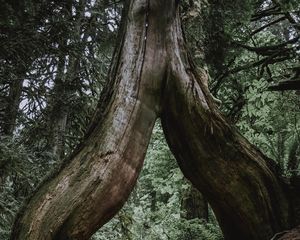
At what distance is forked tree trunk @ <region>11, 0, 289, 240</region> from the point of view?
10.6 ft

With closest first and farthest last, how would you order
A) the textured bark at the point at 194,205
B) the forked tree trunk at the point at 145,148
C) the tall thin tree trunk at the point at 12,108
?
the forked tree trunk at the point at 145,148 < the tall thin tree trunk at the point at 12,108 < the textured bark at the point at 194,205

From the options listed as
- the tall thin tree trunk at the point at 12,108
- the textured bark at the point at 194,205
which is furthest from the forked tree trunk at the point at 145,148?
the textured bark at the point at 194,205

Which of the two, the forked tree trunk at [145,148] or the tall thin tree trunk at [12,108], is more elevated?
the tall thin tree trunk at [12,108]

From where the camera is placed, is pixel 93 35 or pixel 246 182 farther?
pixel 93 35

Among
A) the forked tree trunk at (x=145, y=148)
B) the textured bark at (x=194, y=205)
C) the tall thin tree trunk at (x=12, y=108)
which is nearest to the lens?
the forked tree trunk at (x=145, y=148)

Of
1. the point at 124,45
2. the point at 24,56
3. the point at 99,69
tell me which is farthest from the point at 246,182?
the point at 99,69

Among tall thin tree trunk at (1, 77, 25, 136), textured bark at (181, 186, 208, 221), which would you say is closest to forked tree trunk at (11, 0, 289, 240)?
tall thin tree trunk at (1, 77, 25, 136)

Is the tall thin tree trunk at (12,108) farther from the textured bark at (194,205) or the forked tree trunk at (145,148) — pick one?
the textured bark at (194,205)

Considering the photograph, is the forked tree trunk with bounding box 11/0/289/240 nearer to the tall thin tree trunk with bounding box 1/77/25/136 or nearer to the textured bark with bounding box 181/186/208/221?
the tall thin tree trunk with bounding box 1/77/25/136

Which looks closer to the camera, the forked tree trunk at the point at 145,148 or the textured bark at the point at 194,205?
the forked tree trunk at the point at 145,148

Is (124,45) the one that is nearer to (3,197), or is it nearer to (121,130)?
(121,130)

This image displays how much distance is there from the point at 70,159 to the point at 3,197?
2.59 meters

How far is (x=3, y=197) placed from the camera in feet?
18.2

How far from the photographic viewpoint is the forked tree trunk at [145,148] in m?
3.22
